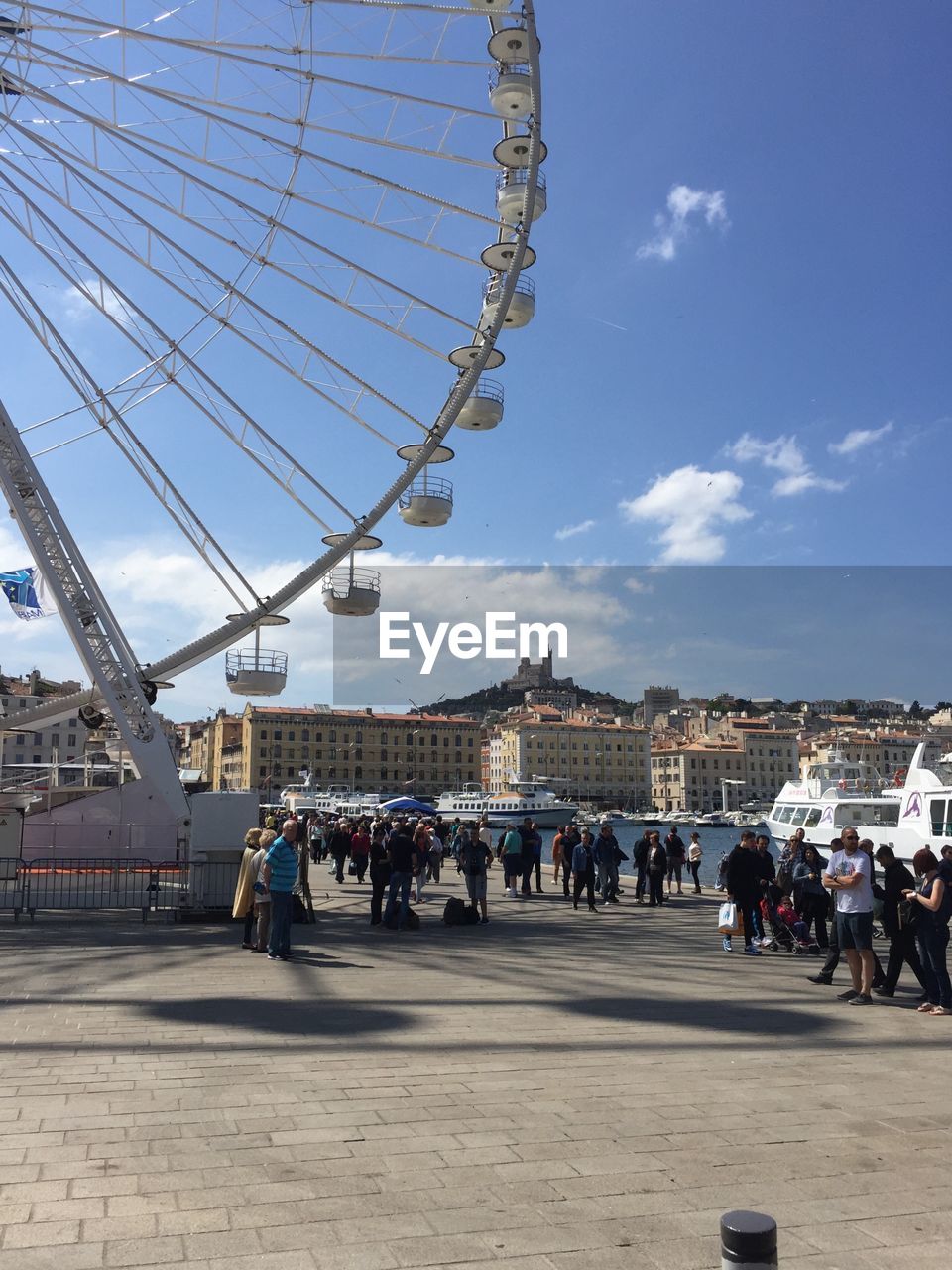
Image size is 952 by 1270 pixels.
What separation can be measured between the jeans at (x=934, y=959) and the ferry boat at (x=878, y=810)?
15003 mm

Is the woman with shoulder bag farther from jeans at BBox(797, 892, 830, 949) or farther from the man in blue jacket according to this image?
the man in blue jacket

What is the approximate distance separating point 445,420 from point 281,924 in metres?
12.1

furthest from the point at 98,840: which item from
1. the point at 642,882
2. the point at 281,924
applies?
the point at 642,882

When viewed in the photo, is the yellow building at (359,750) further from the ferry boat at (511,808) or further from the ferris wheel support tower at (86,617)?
the ferris wheel support tower at (86,617)

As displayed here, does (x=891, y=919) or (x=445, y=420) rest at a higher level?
(x=445, y=420)

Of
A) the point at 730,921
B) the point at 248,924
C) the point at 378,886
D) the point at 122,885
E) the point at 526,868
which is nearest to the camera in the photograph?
the point at 248,924

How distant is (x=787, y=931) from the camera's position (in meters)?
13.4

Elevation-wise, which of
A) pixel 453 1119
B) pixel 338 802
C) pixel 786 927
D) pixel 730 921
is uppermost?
pixel 338 802

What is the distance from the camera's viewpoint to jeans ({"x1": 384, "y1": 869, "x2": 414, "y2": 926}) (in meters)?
14.6

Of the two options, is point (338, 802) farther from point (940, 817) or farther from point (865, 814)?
point (940, 817)

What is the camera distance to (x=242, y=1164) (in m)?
5.18

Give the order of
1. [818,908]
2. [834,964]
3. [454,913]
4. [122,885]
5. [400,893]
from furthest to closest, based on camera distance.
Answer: [122,885], [454,913], [400,893], [818,908], [834,964]

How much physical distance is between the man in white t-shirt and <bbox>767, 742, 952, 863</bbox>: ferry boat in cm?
1483

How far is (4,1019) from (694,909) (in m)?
13.5
